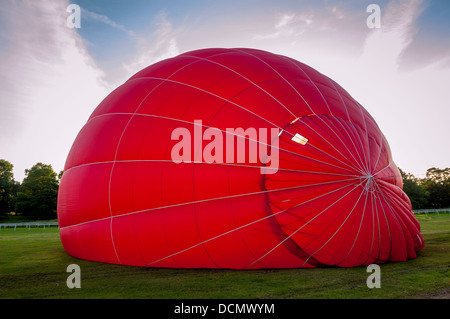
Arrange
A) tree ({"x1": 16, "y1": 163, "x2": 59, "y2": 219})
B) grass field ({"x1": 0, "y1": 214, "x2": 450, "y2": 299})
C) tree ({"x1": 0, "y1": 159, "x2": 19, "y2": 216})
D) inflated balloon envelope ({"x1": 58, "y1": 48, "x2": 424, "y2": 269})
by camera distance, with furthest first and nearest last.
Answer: tree ({"x1": 0, "y1": 159, "x2": 19, "y2": 216}), tree ({"x1": 16, "y1": 163, "x2": 59, "y2": 219}), inflated balloon envelope ({"x1": 58, "y1": 48, "x2": 424, "y2": 269}), grass field ({"x1": 0, "y1": 214, "x2": 450, "y2": 299})

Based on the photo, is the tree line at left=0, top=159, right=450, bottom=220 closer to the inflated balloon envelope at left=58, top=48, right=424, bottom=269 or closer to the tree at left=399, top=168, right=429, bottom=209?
the tree at left=399, top=168, right=429, bottom=209

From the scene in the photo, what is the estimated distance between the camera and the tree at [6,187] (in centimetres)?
4397

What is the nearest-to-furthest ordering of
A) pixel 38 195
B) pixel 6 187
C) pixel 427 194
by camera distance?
pixel 38 195
pixel 6 187
pixel 427 194

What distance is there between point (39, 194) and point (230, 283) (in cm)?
4089

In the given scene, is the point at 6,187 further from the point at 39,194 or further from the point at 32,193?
the point at 39,194

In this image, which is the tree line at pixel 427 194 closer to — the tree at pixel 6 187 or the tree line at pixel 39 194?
the tree line at pixel 39 194

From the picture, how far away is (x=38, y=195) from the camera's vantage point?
38.6 metres

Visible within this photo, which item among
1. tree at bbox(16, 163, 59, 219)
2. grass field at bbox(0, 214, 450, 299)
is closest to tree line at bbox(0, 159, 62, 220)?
tree at bbox(16, 163, 59, 219)

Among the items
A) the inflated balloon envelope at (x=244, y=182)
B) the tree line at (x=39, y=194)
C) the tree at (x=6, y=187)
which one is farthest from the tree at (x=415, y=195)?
the tree at (x=6, y=187)

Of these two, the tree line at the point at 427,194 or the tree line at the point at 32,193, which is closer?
the tree line at the point at 32,193

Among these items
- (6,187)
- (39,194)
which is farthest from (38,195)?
(6,187)

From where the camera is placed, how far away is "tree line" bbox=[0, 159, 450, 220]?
3825 centimetres

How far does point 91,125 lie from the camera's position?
788 cm

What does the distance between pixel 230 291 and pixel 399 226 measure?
3.62 metres
